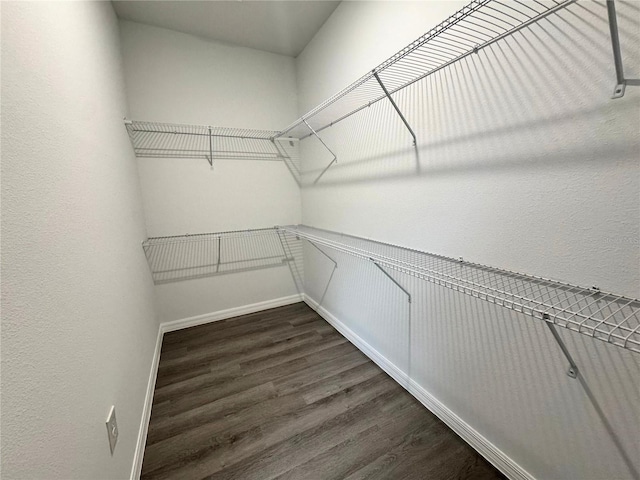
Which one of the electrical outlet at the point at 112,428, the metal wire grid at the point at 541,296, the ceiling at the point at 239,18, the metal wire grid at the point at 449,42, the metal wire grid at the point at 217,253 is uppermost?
the ceiling at the point at 239,18

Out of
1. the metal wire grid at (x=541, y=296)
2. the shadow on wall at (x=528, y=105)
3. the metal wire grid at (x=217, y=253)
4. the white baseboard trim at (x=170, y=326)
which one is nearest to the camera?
the metal wire grid at (x=541, y=296)

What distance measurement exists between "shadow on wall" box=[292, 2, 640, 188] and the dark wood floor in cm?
134

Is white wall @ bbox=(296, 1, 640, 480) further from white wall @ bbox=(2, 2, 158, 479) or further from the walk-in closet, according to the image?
white wall @ bbox=(2, 2, 158, 479)

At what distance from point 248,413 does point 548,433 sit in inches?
55.6

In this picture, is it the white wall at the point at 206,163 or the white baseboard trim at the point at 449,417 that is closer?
the white baseboard trim at the point at 449,417

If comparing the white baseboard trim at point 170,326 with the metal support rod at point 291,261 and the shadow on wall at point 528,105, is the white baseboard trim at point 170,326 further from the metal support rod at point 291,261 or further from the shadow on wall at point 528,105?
the shadow on wall at point 528,105

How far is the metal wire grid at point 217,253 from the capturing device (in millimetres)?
2307

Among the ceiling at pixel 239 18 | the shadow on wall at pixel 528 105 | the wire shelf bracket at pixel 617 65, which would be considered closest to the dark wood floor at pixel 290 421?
the shadow on wall at pixel 528 105

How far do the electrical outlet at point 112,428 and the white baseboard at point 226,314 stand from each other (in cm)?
152

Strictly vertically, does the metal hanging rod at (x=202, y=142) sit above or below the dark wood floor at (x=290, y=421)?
above

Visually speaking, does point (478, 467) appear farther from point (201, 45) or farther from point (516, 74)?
point (201, 45)

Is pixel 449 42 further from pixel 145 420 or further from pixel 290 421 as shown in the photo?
pixel 145 420

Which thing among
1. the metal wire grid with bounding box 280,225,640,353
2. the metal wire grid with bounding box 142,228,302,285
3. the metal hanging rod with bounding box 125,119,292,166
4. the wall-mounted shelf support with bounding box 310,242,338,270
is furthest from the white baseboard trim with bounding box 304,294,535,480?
the metal hanging rod with bounding box 125,119,292,166

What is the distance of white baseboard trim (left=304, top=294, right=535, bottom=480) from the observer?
1123mm
